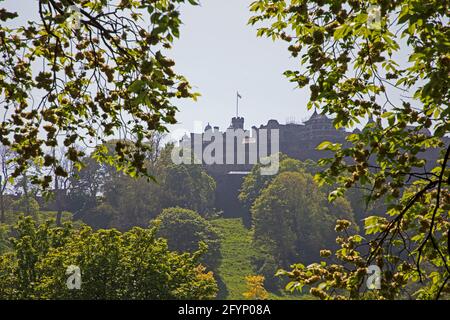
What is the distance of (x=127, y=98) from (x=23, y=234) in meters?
15.8

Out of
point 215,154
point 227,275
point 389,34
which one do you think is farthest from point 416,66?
point 215,154

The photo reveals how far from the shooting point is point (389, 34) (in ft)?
19.2

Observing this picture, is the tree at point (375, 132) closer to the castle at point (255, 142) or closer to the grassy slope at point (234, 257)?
the grassy slope at point (234, 257)

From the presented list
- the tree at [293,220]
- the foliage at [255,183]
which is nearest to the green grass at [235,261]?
the tree at [293,220]

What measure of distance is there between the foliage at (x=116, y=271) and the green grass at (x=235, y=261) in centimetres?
2854

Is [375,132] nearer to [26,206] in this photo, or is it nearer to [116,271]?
[116,271]

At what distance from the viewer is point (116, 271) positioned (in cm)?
1803

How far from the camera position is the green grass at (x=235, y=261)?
162ft

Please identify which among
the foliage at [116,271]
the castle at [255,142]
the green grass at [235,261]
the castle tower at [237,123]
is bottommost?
the green grass at [235,261]

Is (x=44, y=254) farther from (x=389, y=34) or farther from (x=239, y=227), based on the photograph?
(x=239, y=227)

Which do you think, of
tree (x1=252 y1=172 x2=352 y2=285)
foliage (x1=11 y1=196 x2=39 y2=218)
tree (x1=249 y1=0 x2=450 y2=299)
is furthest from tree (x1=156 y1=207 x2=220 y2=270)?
tree (x1=249 y1=0 x2=450 y2=299)

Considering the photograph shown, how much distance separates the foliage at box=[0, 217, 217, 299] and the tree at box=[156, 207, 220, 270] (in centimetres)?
3521
